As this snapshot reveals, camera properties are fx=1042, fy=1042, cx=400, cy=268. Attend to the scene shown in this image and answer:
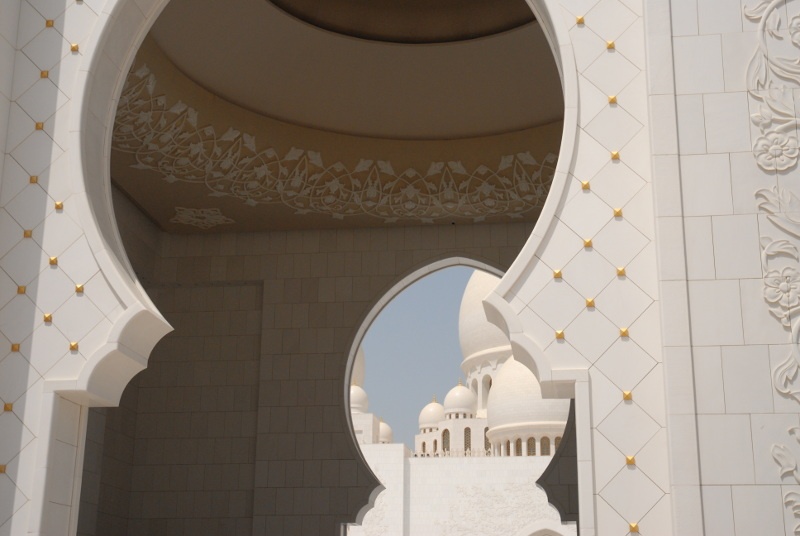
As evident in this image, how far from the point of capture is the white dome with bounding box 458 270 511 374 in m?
28.4

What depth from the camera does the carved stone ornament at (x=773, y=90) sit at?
475cm

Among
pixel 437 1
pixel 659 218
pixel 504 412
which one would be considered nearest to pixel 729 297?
pixel 659 218

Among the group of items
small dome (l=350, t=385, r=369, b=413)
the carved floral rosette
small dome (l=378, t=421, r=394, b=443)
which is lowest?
the carved floral rosette

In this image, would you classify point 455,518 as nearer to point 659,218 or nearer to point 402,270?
A: point 402,270

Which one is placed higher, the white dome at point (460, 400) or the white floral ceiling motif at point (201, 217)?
the white dome at point (460, 400)

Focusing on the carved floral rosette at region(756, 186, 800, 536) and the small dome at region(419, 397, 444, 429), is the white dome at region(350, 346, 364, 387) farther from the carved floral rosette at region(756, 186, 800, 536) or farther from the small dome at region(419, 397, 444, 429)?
the carved floral rosette at region(756, 186, 800, 536)

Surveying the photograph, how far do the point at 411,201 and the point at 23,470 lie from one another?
5539 millimetres

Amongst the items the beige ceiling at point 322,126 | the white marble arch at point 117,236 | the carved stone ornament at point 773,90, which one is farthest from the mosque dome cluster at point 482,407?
the carved stone ornament at point 773,90

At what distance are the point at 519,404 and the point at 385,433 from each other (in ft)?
20.4

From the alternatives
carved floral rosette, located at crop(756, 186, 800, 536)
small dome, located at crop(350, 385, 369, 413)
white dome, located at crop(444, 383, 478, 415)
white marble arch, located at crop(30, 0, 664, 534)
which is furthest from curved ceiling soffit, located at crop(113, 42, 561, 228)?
white dome, located at crop(444, 383, 478, 415)

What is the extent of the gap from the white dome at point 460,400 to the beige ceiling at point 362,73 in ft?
69.7

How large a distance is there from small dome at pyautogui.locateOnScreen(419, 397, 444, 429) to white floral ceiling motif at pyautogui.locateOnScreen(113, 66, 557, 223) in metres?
21.6

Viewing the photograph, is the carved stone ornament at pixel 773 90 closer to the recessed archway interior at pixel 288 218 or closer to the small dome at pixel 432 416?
the recessed archway interior at pixel 288 218

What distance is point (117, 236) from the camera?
5.20 meters
